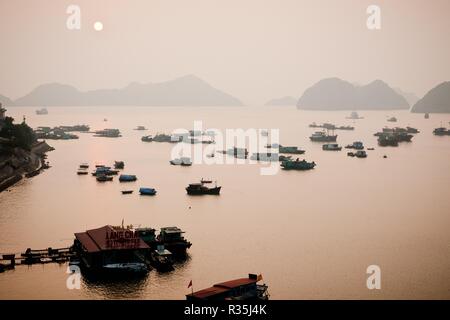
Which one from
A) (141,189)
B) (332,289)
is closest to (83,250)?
(332,289)

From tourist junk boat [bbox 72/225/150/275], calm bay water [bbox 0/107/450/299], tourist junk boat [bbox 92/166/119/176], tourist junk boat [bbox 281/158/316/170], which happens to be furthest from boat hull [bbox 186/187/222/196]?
tourist junk boat [bbox 72/225/150/275]

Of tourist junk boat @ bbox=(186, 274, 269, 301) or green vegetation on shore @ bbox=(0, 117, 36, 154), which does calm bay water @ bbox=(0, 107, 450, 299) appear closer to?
tourist junk boat @ bbox=(186, 274, 269, 301)

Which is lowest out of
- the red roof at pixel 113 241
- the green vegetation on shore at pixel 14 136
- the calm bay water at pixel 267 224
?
the calm bay water at pixel 267 224

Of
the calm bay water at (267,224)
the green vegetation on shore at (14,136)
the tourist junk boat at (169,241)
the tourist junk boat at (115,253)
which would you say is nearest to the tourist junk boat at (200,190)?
the calm bay water at (267,224)

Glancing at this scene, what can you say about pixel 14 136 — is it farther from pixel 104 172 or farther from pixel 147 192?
pixel 147 192

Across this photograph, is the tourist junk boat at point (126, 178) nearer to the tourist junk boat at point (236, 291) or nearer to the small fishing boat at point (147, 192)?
the small fishing boat at point (147, 192)

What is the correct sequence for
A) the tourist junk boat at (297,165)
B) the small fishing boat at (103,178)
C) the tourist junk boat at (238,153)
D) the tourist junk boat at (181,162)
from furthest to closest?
1. the tourist junk boat at (238,153)
2. the tourist junk boat at (181,162)
3. the tourist junk boat at (297,165)
4. the small fishing boat at (103,178)

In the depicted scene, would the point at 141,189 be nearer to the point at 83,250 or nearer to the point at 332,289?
the point at 83,250
